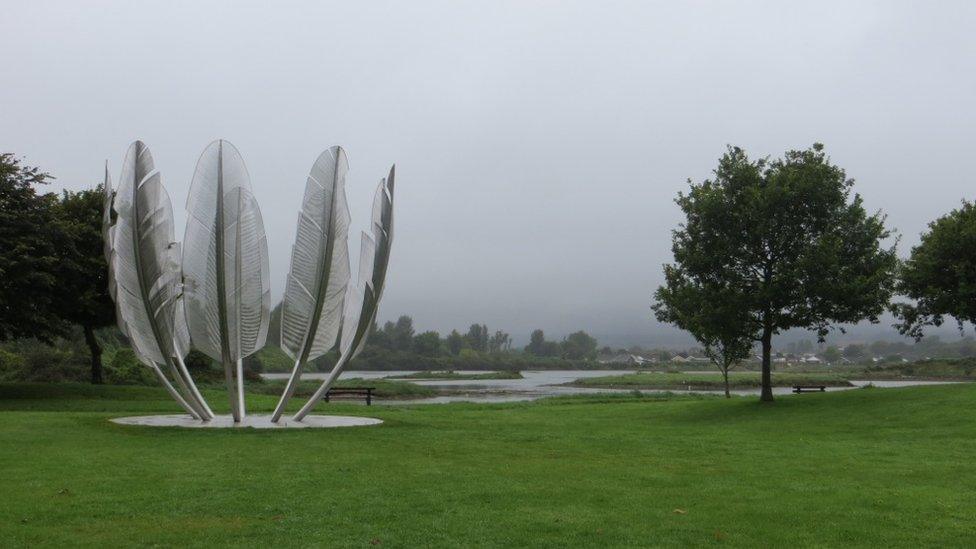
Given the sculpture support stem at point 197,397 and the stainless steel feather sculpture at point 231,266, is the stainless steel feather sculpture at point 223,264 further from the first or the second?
the sculpture support stem at point 197,397

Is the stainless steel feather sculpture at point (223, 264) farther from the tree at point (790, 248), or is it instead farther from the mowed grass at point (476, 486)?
the tree at point (790, 248)

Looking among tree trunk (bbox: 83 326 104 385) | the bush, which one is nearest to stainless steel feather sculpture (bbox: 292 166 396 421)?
tree trunk (bbox: 83 326 104 385)

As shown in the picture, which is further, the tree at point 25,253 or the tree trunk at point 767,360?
the tree trunk at point 767,360

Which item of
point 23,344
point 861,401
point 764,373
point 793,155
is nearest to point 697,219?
point 793,155

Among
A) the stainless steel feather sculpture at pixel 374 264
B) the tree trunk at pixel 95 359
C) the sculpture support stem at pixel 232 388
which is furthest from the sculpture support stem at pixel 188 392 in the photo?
the tree trunk at pixel 95 359

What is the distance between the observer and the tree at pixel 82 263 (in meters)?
28.8

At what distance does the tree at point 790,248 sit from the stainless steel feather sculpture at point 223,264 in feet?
49.8

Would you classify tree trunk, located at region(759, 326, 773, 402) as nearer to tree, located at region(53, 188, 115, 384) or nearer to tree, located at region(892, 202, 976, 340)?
tree, located at region(892, 202, 976, 340)

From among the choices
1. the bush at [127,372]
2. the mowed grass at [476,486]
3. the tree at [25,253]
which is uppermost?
the tree at [25,253]

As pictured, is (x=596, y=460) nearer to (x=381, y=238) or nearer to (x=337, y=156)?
(x=381, y=238)

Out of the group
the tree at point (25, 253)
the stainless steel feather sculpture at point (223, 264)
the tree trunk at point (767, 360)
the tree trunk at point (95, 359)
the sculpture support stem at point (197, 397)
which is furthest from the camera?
the tree trunk at point (95, 359)

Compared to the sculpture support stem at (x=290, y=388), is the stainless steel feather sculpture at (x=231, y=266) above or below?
above

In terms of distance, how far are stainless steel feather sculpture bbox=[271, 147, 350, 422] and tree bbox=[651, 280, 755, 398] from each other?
42.4 feet

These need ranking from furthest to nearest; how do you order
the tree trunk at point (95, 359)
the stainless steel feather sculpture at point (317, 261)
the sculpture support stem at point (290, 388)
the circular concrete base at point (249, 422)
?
the tree trunk at point (95, 359) < the sculpture support stem at point (290, 388) < the stainless steel feather sculpture at point (317, 261) < the circular concrete base at point (249, 422)
